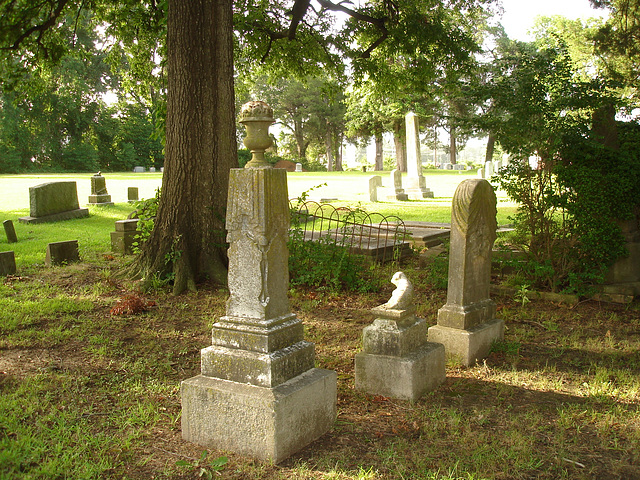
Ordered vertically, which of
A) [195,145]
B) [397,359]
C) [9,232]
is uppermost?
[195,145]

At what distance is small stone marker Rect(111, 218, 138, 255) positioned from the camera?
10391mm

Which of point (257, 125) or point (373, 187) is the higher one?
point (257, 125)

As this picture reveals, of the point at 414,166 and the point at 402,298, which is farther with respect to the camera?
the point at 414,166

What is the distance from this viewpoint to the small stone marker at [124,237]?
1039 cm

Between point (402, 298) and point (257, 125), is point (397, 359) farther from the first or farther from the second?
point (257, 125)

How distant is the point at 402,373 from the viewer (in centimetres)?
441

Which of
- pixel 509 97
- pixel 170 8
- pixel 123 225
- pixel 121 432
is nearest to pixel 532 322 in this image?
pixel 509 97

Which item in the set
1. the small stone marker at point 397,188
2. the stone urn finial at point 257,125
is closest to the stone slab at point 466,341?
the stone urn finial at point 257,125

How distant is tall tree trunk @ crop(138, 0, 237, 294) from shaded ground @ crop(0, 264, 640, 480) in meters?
0.92

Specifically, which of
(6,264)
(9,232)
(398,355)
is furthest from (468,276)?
(9,232)

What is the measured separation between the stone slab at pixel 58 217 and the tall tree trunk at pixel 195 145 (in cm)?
798

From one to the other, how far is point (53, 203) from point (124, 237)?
606cm

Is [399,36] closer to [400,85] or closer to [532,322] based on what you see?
[400,85]

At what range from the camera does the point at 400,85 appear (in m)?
12.8
